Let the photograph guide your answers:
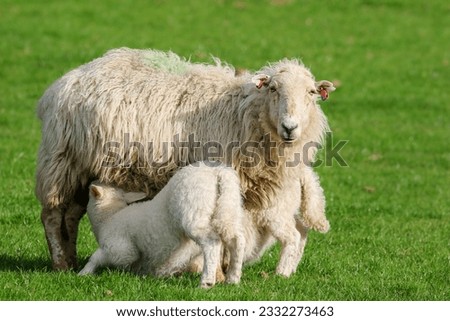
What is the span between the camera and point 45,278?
704 cm

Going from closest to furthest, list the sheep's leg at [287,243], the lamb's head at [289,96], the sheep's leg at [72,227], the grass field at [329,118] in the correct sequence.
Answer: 1. the lamb's head at [289,96]
2. the grass field at [329,118]
3. the sheep's leg at [287,243]
4. the sheep's leg at [72,227]

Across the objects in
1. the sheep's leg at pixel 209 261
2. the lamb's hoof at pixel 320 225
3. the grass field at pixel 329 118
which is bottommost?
the grass field at pixel 329 118

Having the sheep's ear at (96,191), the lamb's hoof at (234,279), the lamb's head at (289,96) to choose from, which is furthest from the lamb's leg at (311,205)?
the sheep's ear at (96,191)

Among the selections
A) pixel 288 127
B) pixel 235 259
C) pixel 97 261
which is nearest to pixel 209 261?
pixel 235 259

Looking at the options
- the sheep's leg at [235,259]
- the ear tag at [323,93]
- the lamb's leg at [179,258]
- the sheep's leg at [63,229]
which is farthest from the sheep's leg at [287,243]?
the sheep's leg at [63,229]

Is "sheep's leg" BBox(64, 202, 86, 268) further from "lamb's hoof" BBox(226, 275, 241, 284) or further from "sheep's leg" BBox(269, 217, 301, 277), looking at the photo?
"sheep's leg" BBox(269, 217, 301, 277)

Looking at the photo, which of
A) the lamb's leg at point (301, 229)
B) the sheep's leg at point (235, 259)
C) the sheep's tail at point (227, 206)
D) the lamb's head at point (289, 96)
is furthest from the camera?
the lamb's leg at point (301, 229)

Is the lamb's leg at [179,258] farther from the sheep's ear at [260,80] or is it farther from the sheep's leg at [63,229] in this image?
the sheep's ear at [260,80]

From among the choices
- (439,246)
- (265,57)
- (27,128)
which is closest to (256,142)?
(439,246)

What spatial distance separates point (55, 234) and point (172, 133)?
1.36 meters

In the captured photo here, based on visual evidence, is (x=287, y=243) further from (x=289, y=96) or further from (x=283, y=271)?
(x=289, y=96)

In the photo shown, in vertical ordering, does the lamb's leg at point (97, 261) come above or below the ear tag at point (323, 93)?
below

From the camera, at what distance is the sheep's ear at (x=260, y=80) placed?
24.2 feet

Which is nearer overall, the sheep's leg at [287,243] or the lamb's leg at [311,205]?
the sheep's leg at [287,243]
